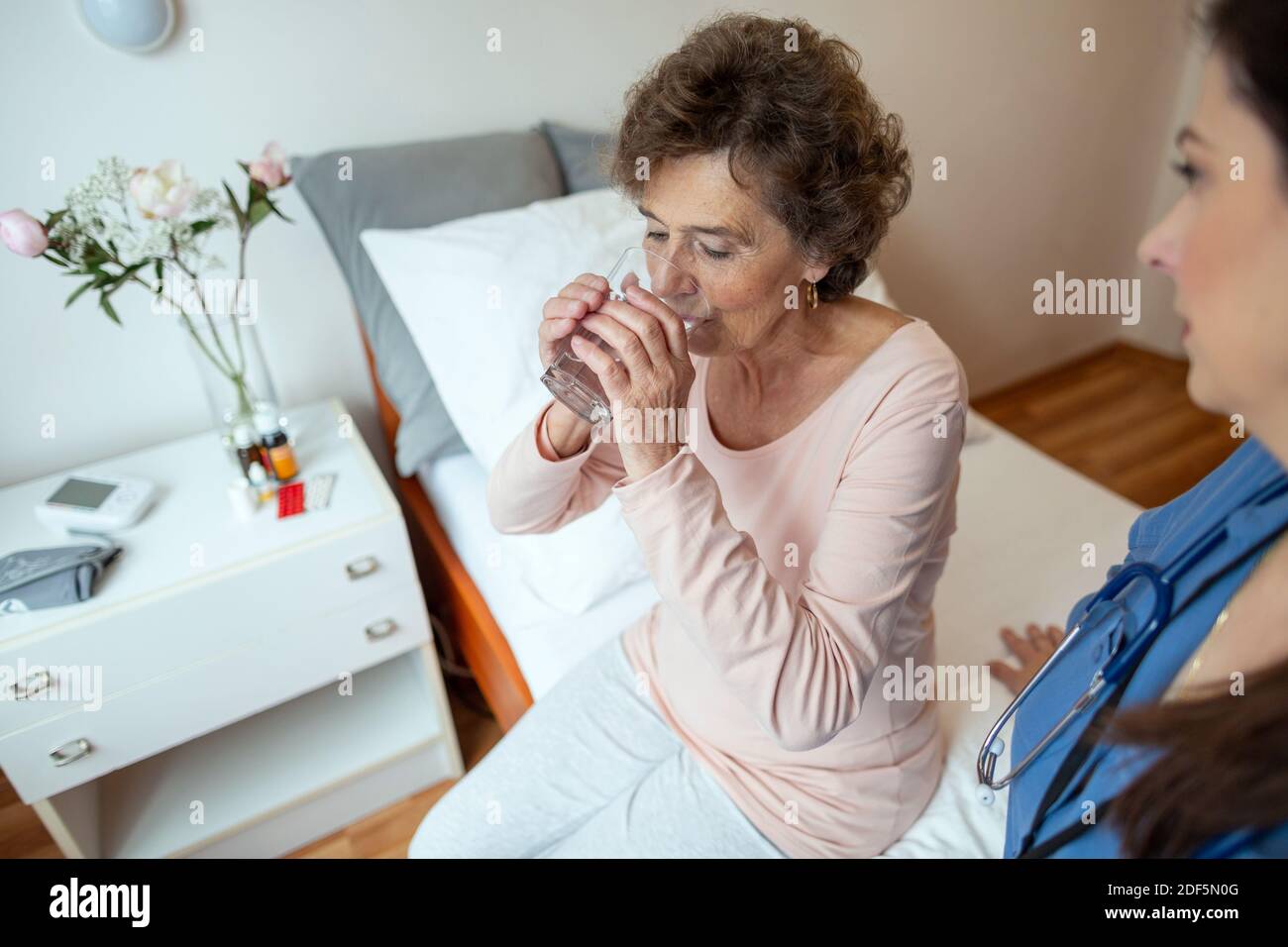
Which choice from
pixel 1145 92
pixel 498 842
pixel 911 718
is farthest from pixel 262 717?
pixel 1145 92

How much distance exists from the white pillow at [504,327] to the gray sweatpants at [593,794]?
0.70 feet

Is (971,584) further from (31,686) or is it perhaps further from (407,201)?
(31,686)

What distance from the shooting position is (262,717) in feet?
5.29

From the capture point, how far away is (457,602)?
1.60 m

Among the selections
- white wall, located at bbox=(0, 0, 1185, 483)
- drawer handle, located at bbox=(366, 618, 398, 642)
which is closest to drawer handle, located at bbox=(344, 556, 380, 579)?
drawer handle, located at bbox=(366, 618, 398, 642)

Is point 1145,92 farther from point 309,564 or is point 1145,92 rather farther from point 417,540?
point 309,564

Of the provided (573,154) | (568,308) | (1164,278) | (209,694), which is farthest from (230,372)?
(1164,278)

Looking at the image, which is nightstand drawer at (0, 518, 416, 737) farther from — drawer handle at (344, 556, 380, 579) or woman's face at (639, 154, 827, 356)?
woman's face at (639, 154, 827, 356)

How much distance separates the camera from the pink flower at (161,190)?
1.16 meters

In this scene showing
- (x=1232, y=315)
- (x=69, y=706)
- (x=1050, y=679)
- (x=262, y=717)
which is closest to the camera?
(x=1232, y=315)

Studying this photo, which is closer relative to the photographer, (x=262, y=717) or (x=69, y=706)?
(x=69, y=706)

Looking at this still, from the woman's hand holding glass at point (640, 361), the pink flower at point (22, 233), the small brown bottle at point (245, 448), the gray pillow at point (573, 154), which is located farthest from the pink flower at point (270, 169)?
the woman's hand holding glass at point (640, 361)
